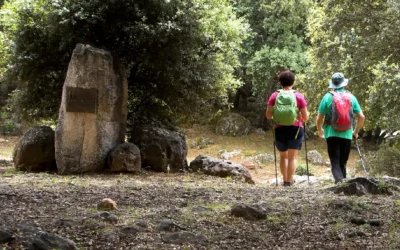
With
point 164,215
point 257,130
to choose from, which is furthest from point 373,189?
point 257,130

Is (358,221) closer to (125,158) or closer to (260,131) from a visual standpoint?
(125,158)

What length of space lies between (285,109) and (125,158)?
3464mm

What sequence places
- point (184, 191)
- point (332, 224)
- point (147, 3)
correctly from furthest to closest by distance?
point (147, 3), point (184, 191), point (332, 224)

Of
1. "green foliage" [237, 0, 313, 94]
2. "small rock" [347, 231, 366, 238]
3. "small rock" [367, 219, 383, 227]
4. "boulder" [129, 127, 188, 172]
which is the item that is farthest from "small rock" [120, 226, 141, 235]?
"green foliage" [237, 0, 313, 94]

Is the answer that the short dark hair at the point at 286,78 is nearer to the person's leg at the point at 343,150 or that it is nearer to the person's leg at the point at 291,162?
the person's leg at the point at 291,162

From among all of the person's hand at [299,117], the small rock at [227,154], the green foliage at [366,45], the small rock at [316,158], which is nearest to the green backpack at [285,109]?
the person's hand at [299,117]

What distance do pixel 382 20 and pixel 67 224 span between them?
23.0 ft

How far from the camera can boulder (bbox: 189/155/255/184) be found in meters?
10.4

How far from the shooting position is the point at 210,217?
4.69 m

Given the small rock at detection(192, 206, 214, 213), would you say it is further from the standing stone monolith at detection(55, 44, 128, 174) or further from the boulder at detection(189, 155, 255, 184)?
the boulder at detection(189, 155, 255, 184)

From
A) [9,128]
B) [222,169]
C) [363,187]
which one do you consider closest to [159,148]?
[222,169]

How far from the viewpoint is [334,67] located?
1156cm

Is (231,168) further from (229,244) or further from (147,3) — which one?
(229,244)

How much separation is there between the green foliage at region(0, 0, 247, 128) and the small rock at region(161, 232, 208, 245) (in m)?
6.65
